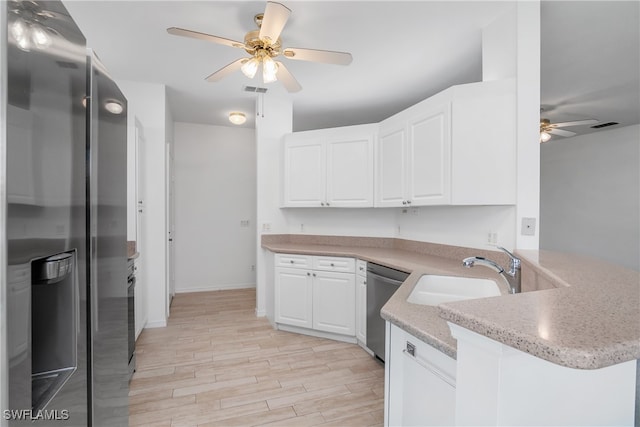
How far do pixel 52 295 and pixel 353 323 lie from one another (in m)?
2.59

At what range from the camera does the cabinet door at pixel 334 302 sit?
306 centimetres

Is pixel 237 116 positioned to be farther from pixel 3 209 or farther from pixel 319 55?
pixel 3 209

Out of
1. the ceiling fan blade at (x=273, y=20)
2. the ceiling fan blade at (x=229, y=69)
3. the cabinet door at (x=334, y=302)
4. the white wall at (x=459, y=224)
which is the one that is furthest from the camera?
the cabinet door at (x=334, y=302)

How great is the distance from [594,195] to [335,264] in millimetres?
5147

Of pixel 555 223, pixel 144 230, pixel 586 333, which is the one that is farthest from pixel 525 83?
pixel 555 223

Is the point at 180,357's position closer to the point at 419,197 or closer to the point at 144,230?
the point at 144,230

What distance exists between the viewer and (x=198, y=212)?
200 inches

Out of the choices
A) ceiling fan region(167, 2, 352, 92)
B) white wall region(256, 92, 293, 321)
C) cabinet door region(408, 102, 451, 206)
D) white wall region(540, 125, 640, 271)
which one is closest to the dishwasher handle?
cabinet door region(408, 102, 451, 206)

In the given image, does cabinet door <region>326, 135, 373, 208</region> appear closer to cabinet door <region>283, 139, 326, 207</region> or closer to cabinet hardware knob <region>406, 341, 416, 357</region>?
cabinet door <region>283, 139, 326, 207</region>

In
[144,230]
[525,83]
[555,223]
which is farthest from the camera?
[555,223]

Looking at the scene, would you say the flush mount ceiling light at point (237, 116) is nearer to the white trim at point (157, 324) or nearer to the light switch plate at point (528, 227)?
the white trim at point (157, 324)

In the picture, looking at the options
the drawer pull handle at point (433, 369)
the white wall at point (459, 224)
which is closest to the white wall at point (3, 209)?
the drawer pull handle at point (433, 369)

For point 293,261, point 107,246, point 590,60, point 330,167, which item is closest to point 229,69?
point 330,167

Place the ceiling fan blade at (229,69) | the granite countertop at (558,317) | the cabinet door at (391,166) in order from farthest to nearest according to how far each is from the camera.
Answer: the cabinet door at (391,166) → the ceiling fan blade at (229,69) → the granite countertop at (558,317)
